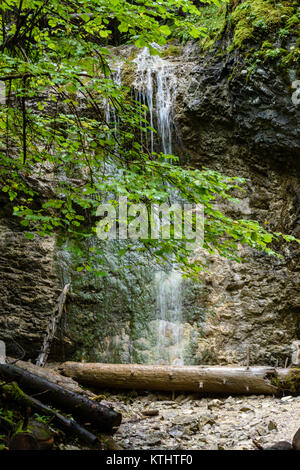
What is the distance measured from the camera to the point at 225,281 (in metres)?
7.58

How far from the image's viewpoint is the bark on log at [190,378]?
556cm

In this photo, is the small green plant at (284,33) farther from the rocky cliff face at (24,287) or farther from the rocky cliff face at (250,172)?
the rocky cliff face at (24,287)

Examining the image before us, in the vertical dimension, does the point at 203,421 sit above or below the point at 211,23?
below

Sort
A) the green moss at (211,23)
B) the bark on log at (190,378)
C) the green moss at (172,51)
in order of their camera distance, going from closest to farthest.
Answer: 1. the bark on log at (190,378)
2. the green moss at (211,23)
3. the green moss at (172,51)

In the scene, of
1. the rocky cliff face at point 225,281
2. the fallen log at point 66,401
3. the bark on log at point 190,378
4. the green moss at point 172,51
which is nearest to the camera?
the fallen log at point 66,401

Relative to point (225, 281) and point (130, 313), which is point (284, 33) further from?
point (130, 313)

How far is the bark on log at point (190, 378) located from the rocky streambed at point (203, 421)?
18cm

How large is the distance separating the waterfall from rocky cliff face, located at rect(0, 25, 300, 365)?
9.3 inches

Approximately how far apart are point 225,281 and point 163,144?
360cm

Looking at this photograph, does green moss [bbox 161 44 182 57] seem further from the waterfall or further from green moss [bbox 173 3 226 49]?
the waterfall

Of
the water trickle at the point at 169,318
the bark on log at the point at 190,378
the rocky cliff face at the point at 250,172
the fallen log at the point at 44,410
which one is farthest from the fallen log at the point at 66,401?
the rocky cliff face at the point at 250,172

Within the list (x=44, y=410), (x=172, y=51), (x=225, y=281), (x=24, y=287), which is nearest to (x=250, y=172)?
(x=225, y=281)

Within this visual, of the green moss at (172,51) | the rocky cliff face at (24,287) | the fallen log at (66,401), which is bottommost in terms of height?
the fallen log at (66,401)

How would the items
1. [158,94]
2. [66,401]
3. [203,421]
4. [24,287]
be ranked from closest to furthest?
1. [66,401]
2. [203,421]
3. [24,287]
4. [158,94]
